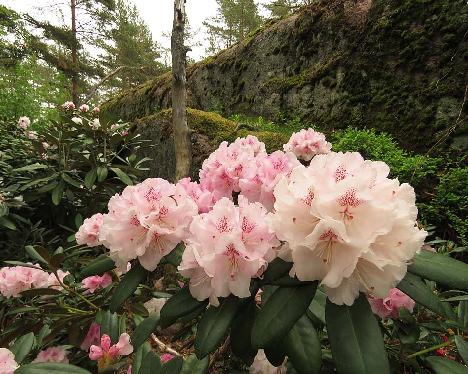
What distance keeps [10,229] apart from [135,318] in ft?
6.42

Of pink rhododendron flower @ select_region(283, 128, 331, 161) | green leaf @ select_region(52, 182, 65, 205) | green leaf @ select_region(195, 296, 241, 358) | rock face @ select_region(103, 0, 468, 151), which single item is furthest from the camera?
rock face @ select_region(103, 0, 468, 151)

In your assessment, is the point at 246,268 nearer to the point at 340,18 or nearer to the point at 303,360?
the point at 303,360

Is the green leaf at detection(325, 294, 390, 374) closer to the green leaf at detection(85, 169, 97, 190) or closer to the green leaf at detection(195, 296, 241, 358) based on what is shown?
the green leaf at detection(195, 296, 241, 358)

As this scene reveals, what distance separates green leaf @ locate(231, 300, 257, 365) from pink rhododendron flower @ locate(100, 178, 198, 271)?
0.77 ft

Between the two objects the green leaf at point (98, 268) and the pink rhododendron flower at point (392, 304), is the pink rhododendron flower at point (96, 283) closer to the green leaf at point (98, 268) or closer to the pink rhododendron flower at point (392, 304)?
the green leaf at point (98, 268)

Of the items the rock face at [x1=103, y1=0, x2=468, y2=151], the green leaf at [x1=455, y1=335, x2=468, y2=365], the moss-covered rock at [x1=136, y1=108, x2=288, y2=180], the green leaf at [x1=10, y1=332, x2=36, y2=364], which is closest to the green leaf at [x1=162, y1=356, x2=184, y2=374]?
the green leaf at [x1=455, y1=335, x2=468, y2=365]

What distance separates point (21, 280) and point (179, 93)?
250 cm

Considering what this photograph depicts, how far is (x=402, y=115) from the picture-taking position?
342 centimetres

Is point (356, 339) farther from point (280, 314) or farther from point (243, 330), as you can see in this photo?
point (243, 330)

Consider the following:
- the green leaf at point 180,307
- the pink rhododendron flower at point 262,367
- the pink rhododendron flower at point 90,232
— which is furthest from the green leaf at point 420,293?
the pink rhododendron flower at point 90,232

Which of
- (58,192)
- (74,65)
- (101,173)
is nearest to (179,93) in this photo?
(101,173)

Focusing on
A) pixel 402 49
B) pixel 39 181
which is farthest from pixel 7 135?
pixel 402 49

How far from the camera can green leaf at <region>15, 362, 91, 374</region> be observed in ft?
3.02

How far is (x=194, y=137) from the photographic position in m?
3.72
